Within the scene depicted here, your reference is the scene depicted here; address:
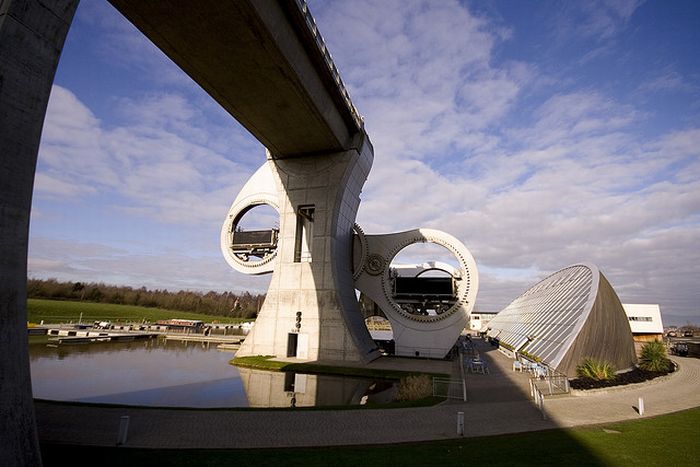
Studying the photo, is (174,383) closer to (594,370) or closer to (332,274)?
(332,274)

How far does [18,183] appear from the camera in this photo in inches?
260

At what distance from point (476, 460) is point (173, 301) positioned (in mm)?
98727

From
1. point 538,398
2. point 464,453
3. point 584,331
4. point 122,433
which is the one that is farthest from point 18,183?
point 584,331

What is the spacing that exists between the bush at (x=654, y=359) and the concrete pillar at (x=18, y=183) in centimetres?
2734

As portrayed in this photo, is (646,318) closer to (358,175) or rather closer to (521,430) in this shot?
(358,175)

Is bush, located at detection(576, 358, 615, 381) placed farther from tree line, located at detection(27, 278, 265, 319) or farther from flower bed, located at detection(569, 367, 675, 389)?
tree line, located at detection(27, 278, 265, 319)

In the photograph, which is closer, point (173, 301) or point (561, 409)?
point (561, 409)

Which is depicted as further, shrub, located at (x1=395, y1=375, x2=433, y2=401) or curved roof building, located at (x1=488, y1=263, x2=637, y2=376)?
curved roof building, located at (x1=488, y1=263, x2=637, y2=376)

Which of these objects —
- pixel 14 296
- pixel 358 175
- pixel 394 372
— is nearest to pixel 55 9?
pixel 14 296

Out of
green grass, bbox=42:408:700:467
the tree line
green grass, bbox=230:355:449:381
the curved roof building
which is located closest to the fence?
the curved roof building

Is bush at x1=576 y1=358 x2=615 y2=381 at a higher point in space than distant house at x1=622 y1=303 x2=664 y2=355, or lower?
lower

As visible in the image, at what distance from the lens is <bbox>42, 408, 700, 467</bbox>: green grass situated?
786 centimetres

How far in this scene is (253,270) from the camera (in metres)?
34.8

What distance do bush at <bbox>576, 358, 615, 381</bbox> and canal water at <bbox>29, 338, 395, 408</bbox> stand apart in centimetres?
931
